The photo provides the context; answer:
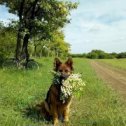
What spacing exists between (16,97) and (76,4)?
872 inches

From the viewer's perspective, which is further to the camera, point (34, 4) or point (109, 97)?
point (34, 4)

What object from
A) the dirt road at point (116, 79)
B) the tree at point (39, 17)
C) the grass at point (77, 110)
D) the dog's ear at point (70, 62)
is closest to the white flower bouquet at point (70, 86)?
the dog's ear at point (70, 62)

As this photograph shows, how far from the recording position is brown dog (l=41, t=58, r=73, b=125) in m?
9.88

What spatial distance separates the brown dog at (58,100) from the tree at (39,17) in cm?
2179

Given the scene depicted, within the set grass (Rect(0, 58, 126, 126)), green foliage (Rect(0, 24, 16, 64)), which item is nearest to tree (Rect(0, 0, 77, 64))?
green foliage (Rect(0, 24, 16, 64))

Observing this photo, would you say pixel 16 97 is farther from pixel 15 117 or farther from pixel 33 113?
pixel 15 117

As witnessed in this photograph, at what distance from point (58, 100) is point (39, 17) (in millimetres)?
24530

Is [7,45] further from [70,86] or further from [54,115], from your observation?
[70,86]

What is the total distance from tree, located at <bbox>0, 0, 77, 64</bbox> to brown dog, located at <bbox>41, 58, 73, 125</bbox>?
2179 centimetres

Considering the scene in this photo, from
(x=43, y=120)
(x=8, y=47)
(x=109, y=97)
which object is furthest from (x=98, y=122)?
(x=8, y=47)

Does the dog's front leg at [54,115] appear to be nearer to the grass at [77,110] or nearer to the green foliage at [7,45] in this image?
the grass at [77,110]

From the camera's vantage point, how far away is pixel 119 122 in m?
9.58

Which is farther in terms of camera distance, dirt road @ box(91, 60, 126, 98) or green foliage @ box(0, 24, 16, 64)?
green foliage @ box(0, 24, 16, 64)

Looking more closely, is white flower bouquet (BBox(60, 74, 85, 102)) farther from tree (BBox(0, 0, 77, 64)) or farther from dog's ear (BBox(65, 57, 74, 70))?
tree (BBox(0, 0, 77, 64))
